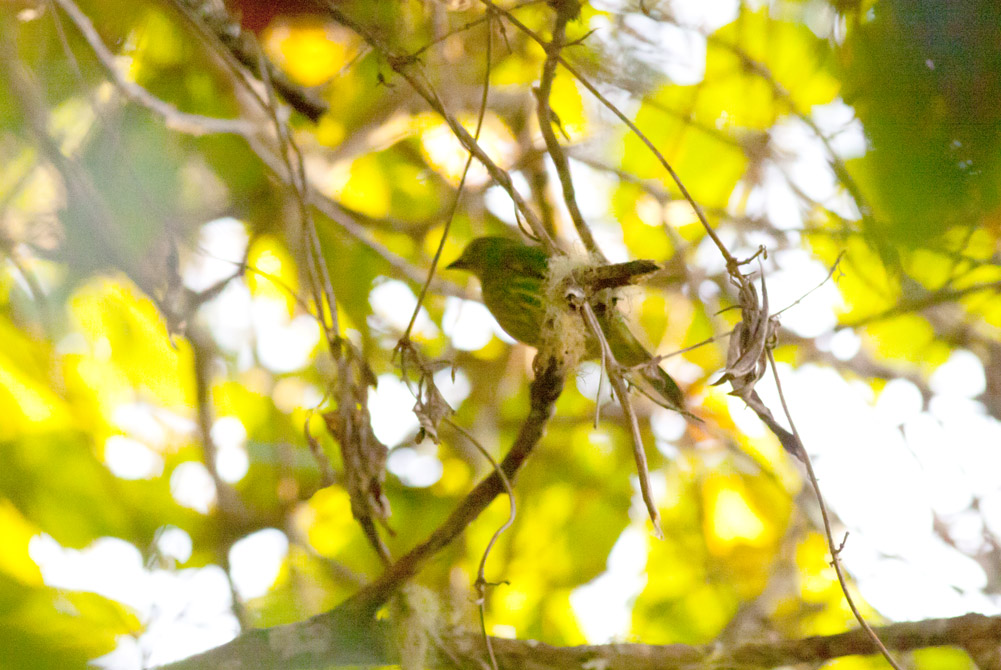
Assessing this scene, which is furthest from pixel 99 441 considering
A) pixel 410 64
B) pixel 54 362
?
pixel 410 64

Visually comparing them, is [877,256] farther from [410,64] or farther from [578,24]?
[410,64]

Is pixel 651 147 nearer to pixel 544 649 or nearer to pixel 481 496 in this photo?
pixel 481 496

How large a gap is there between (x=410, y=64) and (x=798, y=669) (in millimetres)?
1441

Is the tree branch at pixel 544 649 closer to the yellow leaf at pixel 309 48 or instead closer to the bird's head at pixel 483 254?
the bird's head at pixel 483 254

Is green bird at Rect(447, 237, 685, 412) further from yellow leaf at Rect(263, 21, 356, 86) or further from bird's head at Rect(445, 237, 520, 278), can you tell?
yellow leaf at Rect(263, 21, 356, 86)

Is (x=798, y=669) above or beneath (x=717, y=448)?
beneath

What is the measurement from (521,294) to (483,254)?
364mm

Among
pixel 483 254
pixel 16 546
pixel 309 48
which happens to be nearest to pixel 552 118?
pixel 483 254

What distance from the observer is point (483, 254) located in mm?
2371

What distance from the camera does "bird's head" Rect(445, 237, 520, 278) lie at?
90.5 inches

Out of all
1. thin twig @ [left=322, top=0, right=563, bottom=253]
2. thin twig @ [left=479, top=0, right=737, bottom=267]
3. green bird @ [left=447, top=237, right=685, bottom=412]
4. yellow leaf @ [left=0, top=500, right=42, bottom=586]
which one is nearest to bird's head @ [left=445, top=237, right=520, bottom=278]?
green bird @ [left=447, top=237, right=685, bottom=412]

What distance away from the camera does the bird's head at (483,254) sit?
2.30 metres

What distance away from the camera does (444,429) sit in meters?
2.62

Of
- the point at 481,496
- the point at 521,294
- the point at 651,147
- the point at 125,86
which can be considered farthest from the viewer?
the point at 521,294
